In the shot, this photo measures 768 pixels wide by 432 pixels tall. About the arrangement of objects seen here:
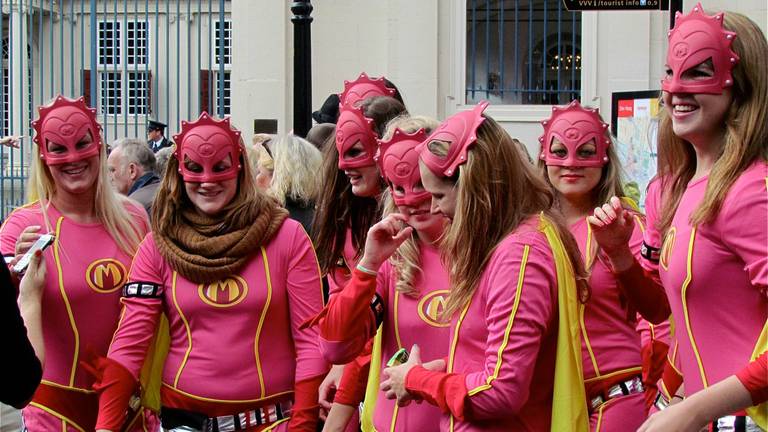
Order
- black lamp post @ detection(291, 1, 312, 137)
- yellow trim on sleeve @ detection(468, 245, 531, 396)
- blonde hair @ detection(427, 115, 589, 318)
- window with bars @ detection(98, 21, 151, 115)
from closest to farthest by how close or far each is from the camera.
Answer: yellow trim on sleeve @ detection(468, 245, 531, 396), blonde hair @ detection(427, 115, 589, 318), black lamp post @ detection(291, 1, 312, 137), window with bars @ detection(98, 21, 151, 115)

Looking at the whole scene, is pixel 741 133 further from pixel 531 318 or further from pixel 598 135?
pixel 598 135

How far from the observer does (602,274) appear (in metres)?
4.75

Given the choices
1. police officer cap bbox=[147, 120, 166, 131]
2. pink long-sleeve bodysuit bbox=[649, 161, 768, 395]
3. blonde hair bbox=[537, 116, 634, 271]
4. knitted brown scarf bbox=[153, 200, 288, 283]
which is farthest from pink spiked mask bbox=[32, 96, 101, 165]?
police officer cap bbox=[147, 120, 166, 131]

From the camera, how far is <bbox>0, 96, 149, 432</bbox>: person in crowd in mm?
5148

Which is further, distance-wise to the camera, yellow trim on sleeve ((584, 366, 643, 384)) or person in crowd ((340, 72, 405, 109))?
person in crowd ((340, 72, 405, 109))

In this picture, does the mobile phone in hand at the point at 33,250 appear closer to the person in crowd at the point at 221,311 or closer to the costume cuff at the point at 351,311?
the person in crowd at the point at 221,311

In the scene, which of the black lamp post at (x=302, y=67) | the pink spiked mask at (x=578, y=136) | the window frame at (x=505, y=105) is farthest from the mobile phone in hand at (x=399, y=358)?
the window frame at (x=505, y=105)

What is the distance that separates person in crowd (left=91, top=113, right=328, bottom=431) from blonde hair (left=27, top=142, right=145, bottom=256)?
1.59ft

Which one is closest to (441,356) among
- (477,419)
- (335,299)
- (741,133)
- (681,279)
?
(335,299)

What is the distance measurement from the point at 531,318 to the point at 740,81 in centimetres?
89

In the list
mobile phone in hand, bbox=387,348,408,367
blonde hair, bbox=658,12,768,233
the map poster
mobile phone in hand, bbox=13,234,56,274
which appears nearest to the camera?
blonde hair, bbox=658,12,768,233

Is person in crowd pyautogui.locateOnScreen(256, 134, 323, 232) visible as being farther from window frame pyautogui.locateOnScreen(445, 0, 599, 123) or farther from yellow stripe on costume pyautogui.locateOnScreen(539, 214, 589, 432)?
window frame pyautogui.locateOnScreen(445, 0, 599, 123)

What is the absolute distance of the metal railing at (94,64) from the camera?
50.7 feet

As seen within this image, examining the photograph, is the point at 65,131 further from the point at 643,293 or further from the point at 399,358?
the point at 643,293
